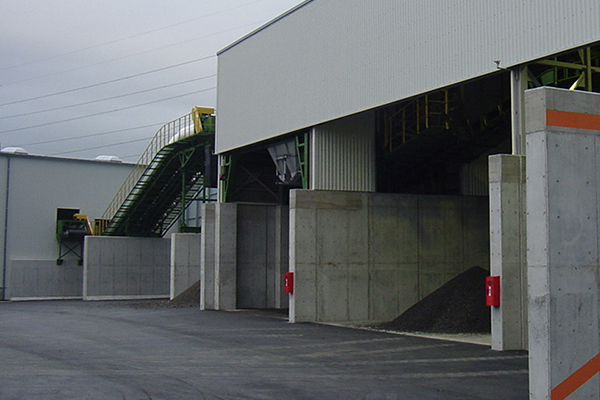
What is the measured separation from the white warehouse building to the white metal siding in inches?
2.3

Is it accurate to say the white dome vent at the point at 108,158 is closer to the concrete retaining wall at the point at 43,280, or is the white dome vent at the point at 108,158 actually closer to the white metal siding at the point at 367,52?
the concrete retaining wall at the point at 43,280

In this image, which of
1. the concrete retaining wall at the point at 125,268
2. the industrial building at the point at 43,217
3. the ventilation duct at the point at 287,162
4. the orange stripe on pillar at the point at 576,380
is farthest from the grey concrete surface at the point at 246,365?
the industrial building at the point at 43,217

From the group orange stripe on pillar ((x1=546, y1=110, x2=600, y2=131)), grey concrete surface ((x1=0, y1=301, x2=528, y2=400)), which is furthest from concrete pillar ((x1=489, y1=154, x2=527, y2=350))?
orange stripe on pillar ((x1=546, y1=110, x2=600, y2=131))

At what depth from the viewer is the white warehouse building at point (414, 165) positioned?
936cm

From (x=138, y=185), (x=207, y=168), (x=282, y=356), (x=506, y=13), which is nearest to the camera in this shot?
(x=282, y=356)

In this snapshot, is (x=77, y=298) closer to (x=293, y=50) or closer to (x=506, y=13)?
(x=293, y=50)

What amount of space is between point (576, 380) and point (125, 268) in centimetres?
3837

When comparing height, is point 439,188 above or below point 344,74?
below

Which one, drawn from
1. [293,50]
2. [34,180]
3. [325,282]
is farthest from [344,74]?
[34,180]

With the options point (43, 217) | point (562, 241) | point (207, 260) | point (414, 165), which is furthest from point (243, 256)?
point (562, 241)

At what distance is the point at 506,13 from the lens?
1683 centimetres

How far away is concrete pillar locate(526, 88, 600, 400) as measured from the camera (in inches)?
358

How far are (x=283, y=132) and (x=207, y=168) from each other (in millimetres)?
8318

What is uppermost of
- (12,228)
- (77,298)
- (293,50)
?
(293,50)
